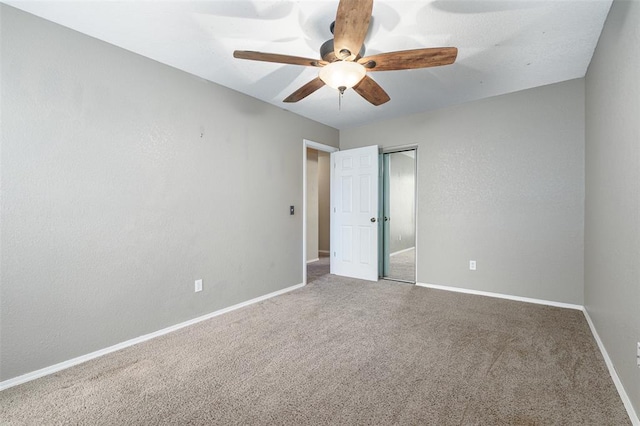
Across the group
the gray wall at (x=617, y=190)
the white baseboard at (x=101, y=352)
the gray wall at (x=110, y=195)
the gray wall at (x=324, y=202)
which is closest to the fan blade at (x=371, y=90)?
the gray wall at (x=617, y=190)

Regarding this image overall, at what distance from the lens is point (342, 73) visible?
1.82 metres

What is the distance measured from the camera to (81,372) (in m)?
1.97

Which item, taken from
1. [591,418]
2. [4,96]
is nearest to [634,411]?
[591,418]

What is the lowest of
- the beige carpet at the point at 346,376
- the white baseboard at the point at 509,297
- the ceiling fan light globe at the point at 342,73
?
the beige carpet at the point at 346,376

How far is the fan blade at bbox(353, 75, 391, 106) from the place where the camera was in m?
2.15

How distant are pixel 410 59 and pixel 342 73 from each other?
17.7 inches

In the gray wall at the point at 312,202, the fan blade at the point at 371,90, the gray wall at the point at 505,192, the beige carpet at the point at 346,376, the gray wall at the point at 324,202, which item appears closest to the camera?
the beige carpet at the point at 346,376

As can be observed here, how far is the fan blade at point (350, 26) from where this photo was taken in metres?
1.42

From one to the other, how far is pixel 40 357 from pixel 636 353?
3.57m

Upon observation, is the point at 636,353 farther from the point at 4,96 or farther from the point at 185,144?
the point at 4,96

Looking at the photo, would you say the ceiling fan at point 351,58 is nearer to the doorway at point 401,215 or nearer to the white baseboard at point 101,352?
the white baseboard at point 101,352

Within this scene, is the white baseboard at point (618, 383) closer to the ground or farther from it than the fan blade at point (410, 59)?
closer to the ground

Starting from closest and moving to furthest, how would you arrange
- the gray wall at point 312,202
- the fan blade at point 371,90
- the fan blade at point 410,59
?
the fan blade at point 410,59
the fan blade at point 371,90
the gray wall at point 312,202

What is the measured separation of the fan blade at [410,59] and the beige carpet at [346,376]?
2043mm
